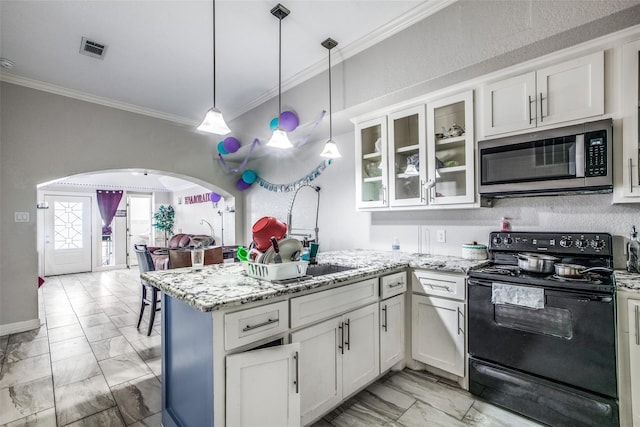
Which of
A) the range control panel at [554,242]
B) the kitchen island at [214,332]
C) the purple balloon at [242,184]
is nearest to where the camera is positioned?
the kitchen island at [214,332]

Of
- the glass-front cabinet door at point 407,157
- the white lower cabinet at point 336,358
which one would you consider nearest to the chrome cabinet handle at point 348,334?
the white lower cabinet at point 336,358

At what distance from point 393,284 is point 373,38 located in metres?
2.04

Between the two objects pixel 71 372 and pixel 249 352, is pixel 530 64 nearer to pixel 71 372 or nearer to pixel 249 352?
pixel 249 352

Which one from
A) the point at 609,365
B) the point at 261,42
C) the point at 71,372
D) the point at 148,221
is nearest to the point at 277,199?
the point at 261,42

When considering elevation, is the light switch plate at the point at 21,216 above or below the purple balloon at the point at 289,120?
below

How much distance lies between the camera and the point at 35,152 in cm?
336

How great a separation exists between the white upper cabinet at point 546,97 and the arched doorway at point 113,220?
4.74m

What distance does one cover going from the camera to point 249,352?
1.27m

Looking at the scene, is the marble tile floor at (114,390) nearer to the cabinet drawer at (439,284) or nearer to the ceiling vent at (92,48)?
the cabinet drawer at (439,284)

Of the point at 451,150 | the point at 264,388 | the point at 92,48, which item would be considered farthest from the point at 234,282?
the point at 92,48

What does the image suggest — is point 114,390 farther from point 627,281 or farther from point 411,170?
point 627,281

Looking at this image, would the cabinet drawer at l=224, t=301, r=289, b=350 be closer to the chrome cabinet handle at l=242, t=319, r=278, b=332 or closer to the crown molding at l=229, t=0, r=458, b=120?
the chrome cabinet handle at l=242, t=319, r=278, b=332

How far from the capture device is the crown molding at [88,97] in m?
3.21

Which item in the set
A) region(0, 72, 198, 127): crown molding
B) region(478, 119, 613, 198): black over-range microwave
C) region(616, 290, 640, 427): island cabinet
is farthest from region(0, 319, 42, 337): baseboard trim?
region(616, 290, 640, 427): island cabinet
